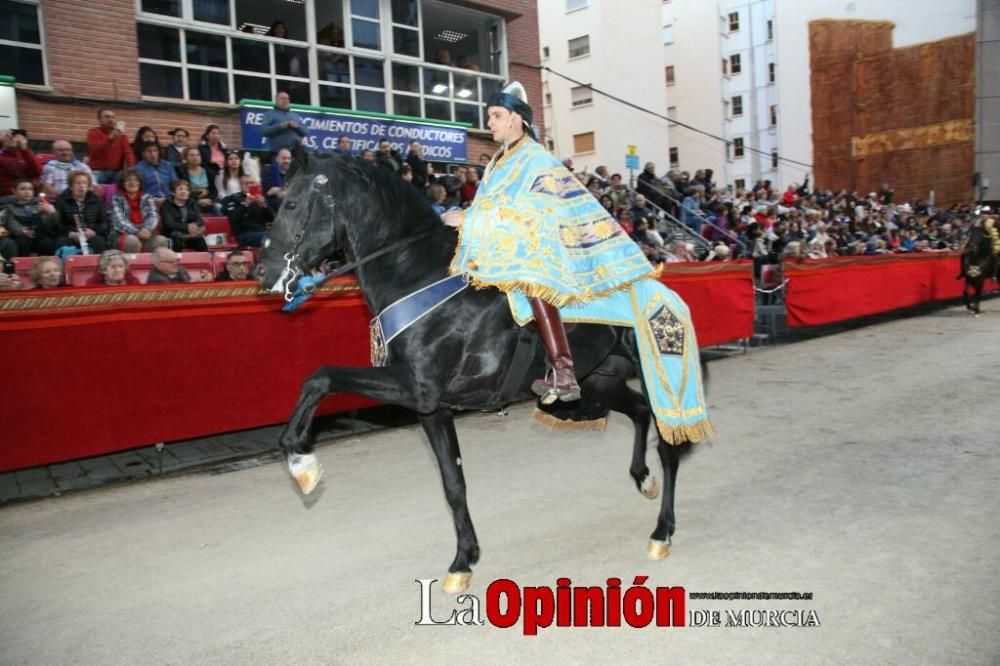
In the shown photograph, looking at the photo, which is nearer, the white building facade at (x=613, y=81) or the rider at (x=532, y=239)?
the rider at (x=532, y=239)

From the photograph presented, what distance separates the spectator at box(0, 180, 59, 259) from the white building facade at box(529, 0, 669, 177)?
23.6 meters

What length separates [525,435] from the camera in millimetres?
6863

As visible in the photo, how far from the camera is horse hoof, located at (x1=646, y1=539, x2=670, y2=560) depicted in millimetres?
3639

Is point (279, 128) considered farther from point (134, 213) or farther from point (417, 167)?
point (134, 213)

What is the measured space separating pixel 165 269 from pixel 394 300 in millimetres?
4404

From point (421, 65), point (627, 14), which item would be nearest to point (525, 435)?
point (421, 65)

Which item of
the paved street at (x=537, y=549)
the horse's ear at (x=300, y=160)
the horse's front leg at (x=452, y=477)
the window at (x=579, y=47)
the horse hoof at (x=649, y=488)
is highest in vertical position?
the window at (x=579, y=47)

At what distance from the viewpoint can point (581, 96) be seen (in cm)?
3142

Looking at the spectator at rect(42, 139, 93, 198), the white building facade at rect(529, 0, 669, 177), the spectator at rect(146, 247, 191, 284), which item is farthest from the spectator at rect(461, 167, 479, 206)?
the white building facade at rect(529, 0, 669, 177)

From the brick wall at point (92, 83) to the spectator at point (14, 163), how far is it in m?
2.98

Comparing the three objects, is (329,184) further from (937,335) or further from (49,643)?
(937,335)

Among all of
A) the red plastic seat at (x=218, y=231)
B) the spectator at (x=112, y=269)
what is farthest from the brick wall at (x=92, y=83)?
the spectator at (x=112, y=269)

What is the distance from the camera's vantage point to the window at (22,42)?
35.0 ft

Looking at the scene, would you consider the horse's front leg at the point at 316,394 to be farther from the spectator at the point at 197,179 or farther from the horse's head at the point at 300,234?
the spectator at the point at 197,179
